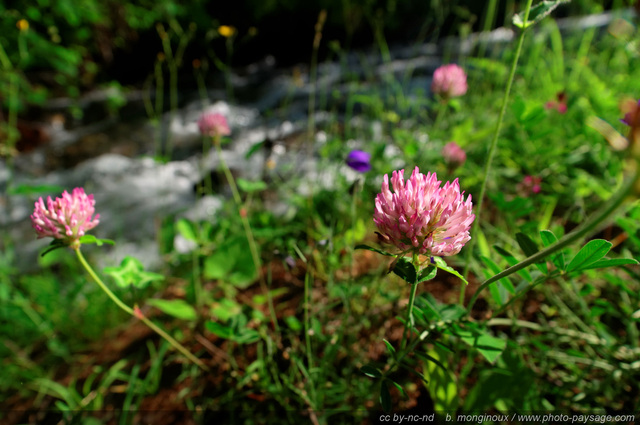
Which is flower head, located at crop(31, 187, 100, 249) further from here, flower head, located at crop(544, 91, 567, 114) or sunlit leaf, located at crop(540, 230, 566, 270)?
flower head, located at crop(544, 91, 567, 114)

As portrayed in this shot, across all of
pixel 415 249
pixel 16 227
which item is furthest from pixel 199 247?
pixel 16 227

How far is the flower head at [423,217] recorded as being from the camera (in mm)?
458

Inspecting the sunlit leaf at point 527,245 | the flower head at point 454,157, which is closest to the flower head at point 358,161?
the flower head at point 454,157

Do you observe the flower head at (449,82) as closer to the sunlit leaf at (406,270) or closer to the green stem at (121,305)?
the sunlit leaf at (406,270)

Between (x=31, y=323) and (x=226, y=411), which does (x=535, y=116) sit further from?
(x=31, y=323)

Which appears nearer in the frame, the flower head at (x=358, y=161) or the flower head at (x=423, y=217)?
the flower head at (x=423, y=217)

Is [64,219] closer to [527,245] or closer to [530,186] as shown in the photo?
[527,245]

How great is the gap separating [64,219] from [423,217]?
23.4 inches

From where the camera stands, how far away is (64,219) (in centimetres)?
61

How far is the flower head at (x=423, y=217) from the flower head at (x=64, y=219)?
1.70ft

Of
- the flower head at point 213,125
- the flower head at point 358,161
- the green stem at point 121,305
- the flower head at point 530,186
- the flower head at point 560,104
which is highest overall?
the flower head at point 560,104

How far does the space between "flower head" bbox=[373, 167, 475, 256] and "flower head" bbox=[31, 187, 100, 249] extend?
0.52 metres

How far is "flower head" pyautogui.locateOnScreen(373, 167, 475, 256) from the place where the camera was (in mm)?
458

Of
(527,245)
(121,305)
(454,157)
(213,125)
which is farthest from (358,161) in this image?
(121,305)
